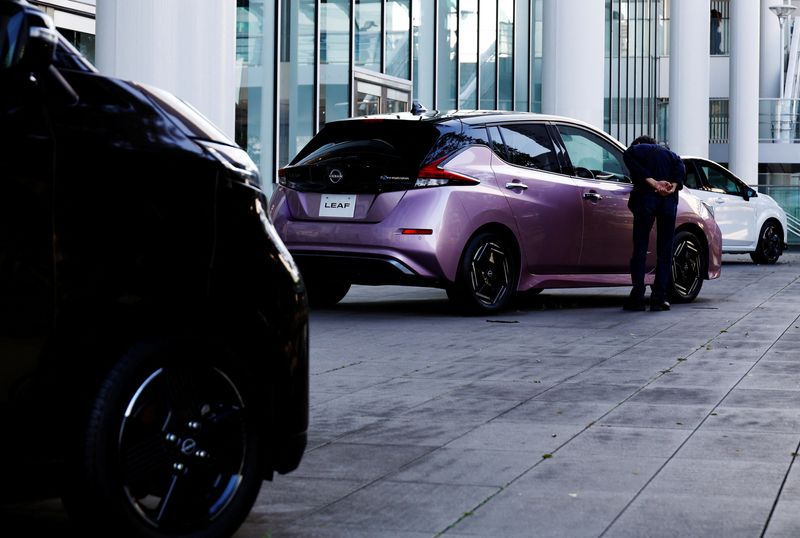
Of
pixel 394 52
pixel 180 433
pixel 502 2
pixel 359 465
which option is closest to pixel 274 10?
pixel 394 52

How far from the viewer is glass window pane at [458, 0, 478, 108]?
30.6 metres

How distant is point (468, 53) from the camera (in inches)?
1222

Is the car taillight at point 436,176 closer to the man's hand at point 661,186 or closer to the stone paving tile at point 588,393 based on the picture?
the man's hand at point 661,186

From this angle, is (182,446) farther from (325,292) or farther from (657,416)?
(325,292)

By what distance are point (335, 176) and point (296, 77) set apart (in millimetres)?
10349

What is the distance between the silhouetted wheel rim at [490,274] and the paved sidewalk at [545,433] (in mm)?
533

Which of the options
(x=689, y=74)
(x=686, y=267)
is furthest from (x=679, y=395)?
(x=689, y=74)

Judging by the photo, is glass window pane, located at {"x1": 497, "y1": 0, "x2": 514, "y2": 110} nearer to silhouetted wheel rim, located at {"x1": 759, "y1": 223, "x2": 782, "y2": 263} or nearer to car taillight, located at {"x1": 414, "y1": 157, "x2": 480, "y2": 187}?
silhouetted wheel rim, located at {"x1": 759, "y1": 223, "x2": 782, "y2": 263}

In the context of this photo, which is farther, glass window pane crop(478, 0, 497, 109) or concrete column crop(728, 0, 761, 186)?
concrete column crop(728, 0, 761, 186)

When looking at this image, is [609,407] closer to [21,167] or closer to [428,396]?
[428,396]

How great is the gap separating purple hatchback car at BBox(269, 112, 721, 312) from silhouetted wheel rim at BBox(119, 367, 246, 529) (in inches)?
281

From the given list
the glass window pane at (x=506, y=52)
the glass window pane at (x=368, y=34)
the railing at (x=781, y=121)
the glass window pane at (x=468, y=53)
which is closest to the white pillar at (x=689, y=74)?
the glass window pane at (x=506, y=52)

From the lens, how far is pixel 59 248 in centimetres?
377

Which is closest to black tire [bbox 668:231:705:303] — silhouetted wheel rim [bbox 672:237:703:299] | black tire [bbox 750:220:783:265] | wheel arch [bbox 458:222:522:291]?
silhouetted wheel rim [bbox 672:237:703:299]
